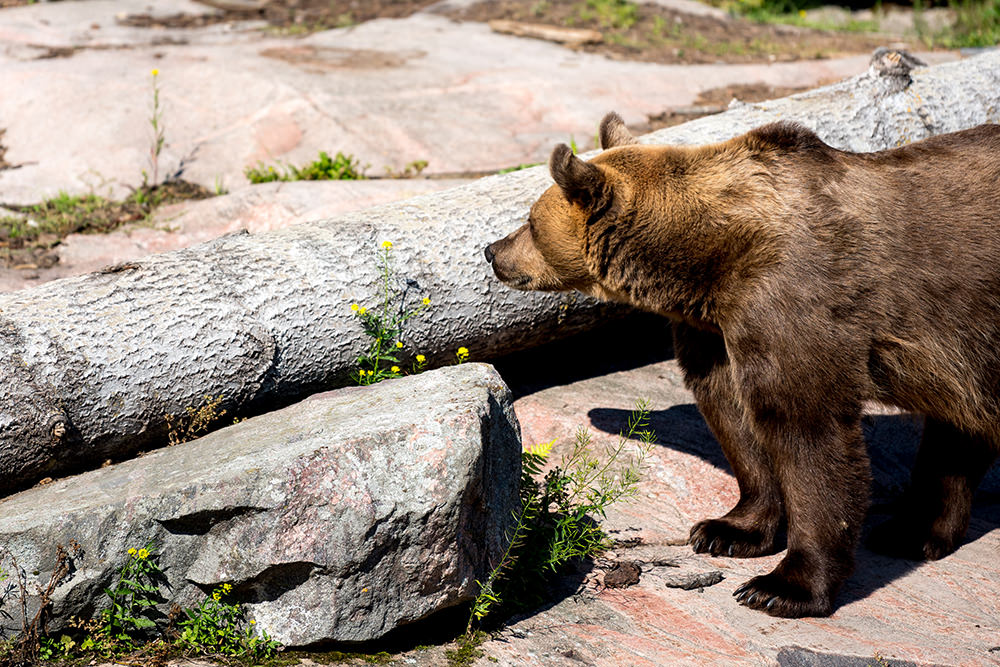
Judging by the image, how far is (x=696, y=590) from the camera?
3979mm

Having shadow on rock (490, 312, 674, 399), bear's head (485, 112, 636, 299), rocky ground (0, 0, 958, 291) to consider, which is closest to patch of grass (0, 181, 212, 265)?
rocky ground (0, 0, 958, 291)

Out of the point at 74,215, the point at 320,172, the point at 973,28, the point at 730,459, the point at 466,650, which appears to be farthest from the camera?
the point at 973,28

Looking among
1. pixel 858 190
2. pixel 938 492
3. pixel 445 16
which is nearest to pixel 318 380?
pixel 858 190

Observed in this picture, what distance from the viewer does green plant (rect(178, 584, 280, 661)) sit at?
3.27m

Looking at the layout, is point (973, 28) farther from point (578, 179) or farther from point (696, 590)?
point (696, 590)

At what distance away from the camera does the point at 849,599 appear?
157 inches

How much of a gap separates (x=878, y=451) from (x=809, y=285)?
78.6 inches

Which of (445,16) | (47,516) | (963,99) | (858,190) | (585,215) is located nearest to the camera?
(47,516)

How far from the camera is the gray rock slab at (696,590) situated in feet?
11.6

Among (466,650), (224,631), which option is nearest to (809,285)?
(466,650)

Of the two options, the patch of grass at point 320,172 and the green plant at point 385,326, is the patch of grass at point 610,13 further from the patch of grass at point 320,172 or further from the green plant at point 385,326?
the green plant at point 385,326

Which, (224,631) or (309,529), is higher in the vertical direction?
(309,529)

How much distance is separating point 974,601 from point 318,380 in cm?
295

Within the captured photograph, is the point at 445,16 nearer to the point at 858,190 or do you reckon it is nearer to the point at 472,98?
the point at 472,98
